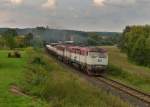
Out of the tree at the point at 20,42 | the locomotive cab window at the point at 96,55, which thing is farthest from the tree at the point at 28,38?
the locomotive cab window at the point at 96,55

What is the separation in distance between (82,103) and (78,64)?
35.2 m

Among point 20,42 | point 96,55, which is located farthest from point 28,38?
point 96,55

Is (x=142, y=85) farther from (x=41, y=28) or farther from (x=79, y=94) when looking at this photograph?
(x=41, y=28)

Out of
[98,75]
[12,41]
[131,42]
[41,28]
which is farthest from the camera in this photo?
[41,28]

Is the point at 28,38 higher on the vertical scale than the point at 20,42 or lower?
higher

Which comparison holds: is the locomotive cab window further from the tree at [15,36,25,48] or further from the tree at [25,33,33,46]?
the tree at [25,33,33,46]

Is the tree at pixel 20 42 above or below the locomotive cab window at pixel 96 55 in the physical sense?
below

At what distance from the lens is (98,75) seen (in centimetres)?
4850

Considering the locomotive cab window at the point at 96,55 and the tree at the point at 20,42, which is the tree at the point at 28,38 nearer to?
the tree at the point at 20,42

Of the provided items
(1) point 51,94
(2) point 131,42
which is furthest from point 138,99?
(2) point 131,42

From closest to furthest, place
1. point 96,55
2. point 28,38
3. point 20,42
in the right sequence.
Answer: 1. point 96,55
2. point 20,42
3. point 28,38

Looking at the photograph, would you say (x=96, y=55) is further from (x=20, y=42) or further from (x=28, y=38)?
(x=28, y=38)

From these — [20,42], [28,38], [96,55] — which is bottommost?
[20,42]

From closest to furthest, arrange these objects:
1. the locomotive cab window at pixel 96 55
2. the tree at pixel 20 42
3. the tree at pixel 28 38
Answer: the locomotive cab window at pixel 96 55, the tree at pixel 20 42, the tree at pixel 28 38
